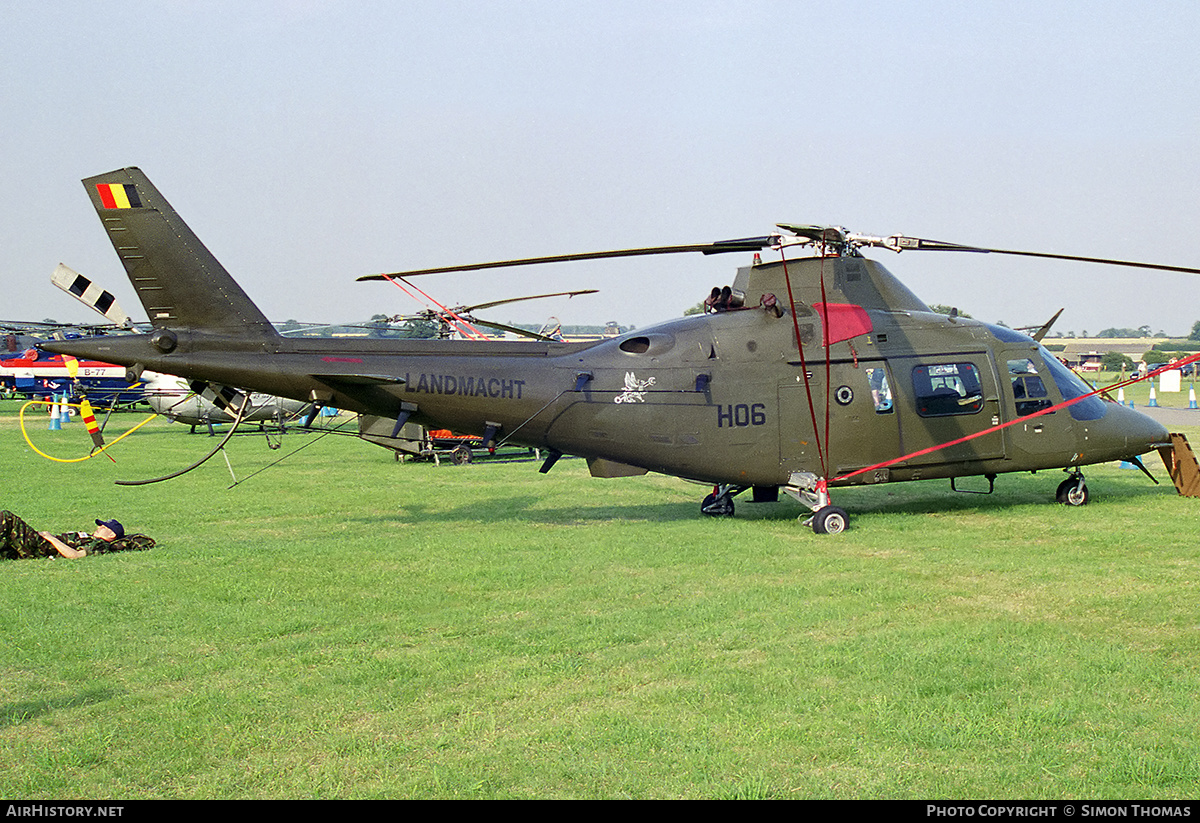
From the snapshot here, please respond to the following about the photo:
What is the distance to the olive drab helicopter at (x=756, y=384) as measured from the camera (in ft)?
37.7

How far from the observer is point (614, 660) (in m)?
6.77

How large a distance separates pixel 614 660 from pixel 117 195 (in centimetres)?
767

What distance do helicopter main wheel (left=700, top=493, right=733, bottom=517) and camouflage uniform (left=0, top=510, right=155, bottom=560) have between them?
6.99 metres

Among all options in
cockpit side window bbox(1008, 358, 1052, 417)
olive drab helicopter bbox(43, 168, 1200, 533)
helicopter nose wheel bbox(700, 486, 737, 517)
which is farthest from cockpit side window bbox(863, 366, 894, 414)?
helicopter nose wheel bbox(700, 486, 737, 517)

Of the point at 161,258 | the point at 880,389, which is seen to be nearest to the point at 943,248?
the point at 880,389

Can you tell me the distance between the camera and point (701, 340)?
1235 cm

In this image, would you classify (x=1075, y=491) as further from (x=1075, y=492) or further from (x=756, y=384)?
(x=756, y=384)

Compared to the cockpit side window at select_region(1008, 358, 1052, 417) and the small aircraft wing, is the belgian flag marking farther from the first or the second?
the cockpit side window at select_region(1008, 358, 1052, 417)

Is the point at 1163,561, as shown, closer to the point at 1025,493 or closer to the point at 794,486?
the point at 794,486

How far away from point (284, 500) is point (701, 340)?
7216mm

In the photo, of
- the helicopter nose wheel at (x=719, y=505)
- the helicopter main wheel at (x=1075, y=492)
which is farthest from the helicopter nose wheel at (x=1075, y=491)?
the helicopter nose wheel at (x=719, y=505)

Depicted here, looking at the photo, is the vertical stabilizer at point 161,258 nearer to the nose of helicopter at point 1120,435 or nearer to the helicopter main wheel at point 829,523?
the helicopter main wheel at point 829,523

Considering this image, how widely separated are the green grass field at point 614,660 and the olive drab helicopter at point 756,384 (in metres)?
0.91

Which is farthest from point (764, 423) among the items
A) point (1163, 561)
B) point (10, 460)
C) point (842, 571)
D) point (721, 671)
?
point (10, 460)
